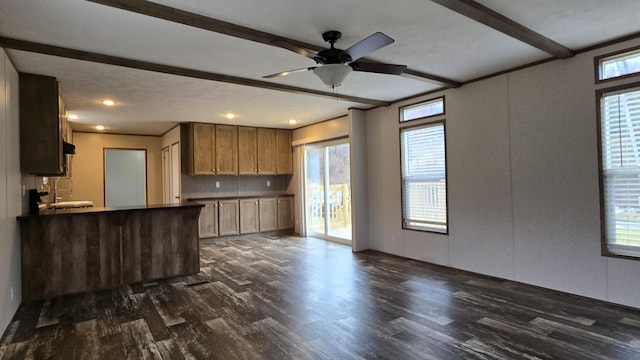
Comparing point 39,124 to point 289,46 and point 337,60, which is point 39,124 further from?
point 337,60

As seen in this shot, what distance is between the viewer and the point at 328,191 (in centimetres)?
717

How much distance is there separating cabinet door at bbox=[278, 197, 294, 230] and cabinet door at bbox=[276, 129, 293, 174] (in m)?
0.67

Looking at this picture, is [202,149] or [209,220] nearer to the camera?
[202,149]

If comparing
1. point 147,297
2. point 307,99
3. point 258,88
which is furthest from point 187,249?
point 307,99

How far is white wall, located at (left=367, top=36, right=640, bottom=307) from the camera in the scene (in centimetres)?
348

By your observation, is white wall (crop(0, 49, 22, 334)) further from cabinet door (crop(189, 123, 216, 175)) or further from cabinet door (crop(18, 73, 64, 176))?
cabinet door (crop(189, 123, 216, 175))

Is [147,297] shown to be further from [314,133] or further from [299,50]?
[314,133]

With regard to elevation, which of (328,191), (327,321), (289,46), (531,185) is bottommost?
(327,321)

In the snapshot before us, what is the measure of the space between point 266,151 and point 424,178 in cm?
386

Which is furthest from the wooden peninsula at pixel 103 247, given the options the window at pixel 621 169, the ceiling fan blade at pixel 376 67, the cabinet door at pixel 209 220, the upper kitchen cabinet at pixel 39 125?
the window at pixel 621 169

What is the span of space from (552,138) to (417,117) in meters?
1.92

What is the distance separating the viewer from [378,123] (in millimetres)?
5945

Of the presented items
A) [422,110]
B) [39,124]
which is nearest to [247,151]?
[422,110]

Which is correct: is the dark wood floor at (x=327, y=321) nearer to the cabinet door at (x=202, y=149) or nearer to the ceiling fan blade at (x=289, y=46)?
the ceiling fan blade at (x=289, y=46)
